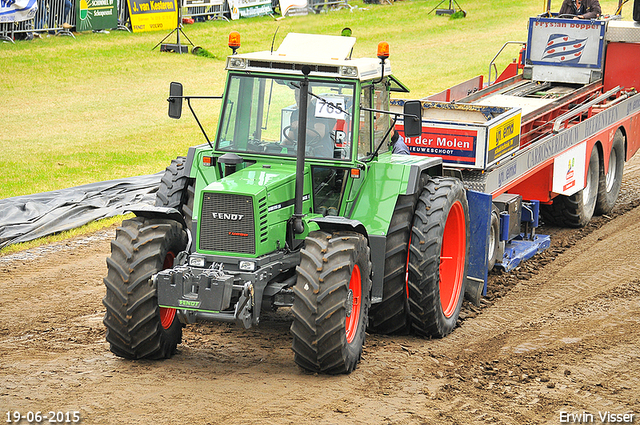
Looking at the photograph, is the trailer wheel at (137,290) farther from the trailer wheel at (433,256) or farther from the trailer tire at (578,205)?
the trailer tire at (578,205)

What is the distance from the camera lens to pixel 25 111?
19.5 m

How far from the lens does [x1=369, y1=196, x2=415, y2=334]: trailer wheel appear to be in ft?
24.5

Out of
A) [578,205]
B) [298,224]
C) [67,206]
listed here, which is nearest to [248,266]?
[298,224]

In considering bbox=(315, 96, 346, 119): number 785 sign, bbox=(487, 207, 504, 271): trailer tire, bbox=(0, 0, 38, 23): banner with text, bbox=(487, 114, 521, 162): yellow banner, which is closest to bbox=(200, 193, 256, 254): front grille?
bbox=(315, 96, 346, 119): number 785 sign

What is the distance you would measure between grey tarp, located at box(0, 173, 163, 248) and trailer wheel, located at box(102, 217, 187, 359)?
4.35 metres

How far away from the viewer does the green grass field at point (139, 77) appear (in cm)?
1552

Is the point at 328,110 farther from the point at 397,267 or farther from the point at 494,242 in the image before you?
the point at 494,242

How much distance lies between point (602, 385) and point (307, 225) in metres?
2.71

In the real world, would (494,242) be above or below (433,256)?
below

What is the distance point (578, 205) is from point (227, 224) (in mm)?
6819

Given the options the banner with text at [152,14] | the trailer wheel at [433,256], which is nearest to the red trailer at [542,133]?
the trailer wheel at [433,256]

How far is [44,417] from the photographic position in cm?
583

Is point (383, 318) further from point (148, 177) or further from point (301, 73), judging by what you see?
point (148, 177)

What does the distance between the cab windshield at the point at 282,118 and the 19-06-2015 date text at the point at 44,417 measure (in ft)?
8.79
